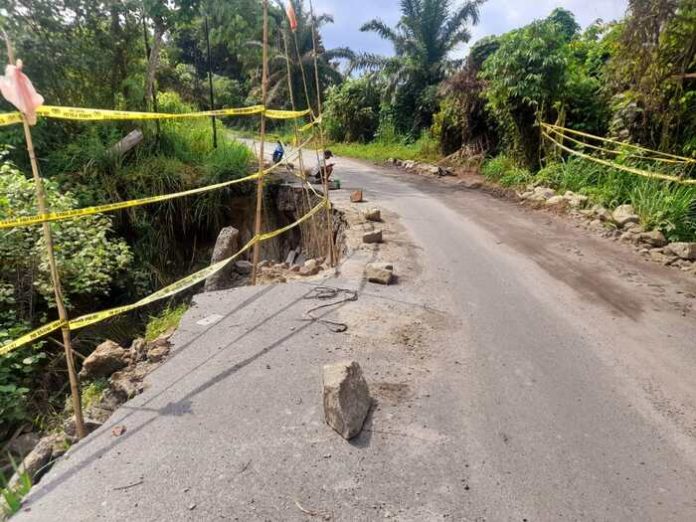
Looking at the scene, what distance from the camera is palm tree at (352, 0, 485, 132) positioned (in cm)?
1816

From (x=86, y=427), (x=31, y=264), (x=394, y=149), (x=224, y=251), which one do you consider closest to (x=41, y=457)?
(x=86, y=427)

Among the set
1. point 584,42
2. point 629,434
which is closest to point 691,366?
point 629,434

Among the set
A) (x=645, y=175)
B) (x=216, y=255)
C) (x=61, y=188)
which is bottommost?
(x=216, y=255)

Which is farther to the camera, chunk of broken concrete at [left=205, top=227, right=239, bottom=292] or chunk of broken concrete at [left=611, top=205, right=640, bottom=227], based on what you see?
chunk of broken concrete at [left=611, top=205, right=640, bottom=227]

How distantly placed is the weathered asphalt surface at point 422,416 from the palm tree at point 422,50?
1552 centimetres

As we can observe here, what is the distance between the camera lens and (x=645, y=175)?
673cm

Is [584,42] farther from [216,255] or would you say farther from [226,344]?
[226,344]

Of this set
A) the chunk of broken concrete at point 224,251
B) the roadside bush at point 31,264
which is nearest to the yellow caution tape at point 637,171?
the chunk of broken concrete at point 224,251

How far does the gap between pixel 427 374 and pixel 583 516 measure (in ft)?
4.07

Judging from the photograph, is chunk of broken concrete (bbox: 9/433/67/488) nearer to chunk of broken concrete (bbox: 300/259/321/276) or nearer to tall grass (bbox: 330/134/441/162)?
chunk of broken concrete (bbox: 300/259/321/276)

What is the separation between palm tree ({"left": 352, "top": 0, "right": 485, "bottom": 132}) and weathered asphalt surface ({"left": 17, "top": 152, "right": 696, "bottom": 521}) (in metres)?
15.5

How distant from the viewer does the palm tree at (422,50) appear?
59.6 feet

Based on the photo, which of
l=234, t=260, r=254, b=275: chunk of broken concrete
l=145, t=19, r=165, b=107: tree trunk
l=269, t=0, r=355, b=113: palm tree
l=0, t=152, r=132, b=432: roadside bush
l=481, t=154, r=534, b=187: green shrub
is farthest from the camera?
l=269, t=0, r=355, b=113: palm tree

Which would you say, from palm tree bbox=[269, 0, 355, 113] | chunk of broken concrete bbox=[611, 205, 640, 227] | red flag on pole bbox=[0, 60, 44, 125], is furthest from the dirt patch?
palm tree bbox=[269, 0, 355, 113]
